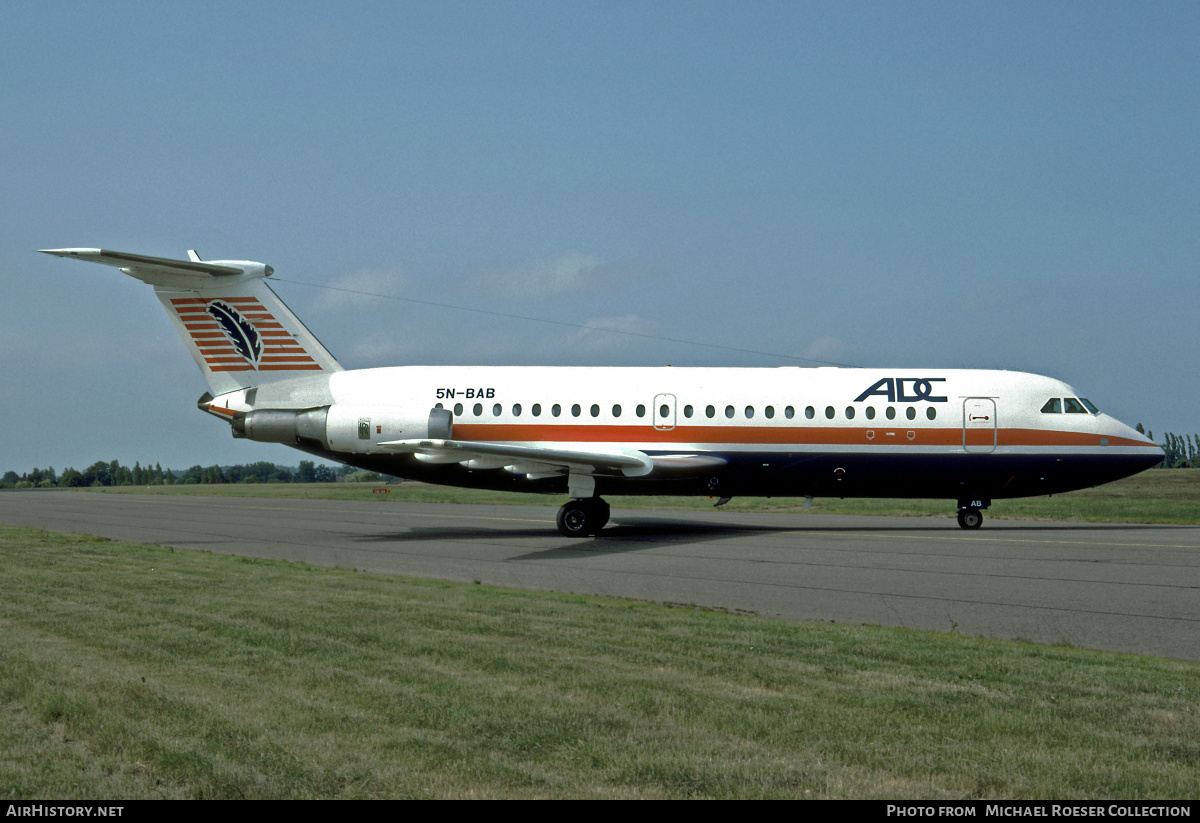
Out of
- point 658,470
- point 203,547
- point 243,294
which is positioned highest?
point 243,294

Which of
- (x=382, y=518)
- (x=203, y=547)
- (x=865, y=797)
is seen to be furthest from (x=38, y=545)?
(x=865, y=797)

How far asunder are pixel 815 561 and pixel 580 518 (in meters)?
7.23

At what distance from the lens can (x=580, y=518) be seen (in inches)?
878

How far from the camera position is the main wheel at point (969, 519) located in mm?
23266

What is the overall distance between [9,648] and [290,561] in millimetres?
8904

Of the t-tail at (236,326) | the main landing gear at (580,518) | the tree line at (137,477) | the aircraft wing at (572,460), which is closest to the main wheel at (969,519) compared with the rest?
the aircraft wing at (572,460)

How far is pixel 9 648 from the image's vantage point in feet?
26.6

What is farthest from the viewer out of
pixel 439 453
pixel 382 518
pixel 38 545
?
pixel 382 518

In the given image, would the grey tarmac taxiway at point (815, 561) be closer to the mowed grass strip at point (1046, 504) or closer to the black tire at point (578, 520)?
the black tire at point (578, 520)

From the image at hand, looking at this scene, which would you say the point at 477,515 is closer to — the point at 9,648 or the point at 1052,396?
the point at 1052,396

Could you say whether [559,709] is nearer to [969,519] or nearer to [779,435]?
[779,435]

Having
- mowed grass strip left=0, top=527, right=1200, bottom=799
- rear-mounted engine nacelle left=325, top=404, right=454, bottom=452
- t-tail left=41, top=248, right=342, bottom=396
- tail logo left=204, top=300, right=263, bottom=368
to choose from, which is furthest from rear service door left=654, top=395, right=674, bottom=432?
mowed grass strip left=0, top=527, right=1200, bottom=799

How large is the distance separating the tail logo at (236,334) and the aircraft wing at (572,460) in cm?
408

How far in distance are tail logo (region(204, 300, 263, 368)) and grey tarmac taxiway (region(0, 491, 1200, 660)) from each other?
4.69 meters
